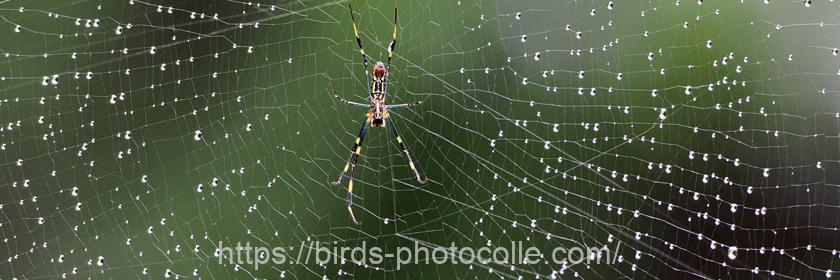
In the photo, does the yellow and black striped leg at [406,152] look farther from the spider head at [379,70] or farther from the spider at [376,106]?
the spider head at [379,70]

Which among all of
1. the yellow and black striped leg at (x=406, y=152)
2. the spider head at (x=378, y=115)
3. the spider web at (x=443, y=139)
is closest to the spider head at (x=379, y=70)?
the spider head at (x=378, y=115)

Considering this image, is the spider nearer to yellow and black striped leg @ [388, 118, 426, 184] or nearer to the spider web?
yellow and black striped leg @ [388, 118, 426, 184]

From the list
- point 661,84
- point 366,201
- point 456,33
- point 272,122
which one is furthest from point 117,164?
point 661,84

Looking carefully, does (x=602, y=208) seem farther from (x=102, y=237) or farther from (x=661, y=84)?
(x=102, y=237)

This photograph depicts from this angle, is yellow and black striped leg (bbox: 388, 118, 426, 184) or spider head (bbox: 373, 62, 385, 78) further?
yellow and black striped leg (bbox: 388, 118, 426, 184)

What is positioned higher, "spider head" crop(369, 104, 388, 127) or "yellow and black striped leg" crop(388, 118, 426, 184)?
"spider head" crop(369, 104, 388, 127)


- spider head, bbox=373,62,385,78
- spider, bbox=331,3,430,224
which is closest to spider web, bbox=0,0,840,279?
spider, bbox=331,3,430,224

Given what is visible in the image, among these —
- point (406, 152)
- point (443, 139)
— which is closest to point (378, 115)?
point (406, 152)

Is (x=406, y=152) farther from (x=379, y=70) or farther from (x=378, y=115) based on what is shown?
(x=379, y=70)

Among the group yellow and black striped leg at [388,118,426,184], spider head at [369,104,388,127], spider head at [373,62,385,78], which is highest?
spider head at [373,62,385,78]
